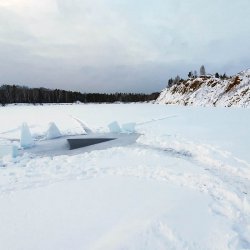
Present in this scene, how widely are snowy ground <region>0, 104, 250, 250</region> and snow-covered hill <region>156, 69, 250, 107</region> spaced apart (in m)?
68.9

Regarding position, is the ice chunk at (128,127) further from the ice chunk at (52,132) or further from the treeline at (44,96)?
the treeline at (44,96)

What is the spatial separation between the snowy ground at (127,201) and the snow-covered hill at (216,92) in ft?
226

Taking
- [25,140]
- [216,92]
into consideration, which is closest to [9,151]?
[25,140]

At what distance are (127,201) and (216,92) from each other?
351ft

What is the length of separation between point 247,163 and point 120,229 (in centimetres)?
551

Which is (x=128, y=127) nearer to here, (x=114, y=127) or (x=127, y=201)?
(x=114, y=127)

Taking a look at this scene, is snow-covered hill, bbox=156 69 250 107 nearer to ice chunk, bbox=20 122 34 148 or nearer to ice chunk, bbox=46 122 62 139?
ice chunk, bbox=46 122 62 139

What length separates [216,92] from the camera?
10688 centimetres

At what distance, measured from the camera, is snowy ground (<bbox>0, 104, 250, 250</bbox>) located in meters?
4.11

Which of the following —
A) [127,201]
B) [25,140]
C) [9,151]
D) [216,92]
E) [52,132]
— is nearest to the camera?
[127,201]

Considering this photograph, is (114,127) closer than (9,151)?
No

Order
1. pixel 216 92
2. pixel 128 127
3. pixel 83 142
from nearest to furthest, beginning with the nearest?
pixel 83 142, pixel 128 127, pixel 216 92

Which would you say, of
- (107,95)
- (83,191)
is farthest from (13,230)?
(107,95)

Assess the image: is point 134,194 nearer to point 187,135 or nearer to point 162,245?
point 162,245
